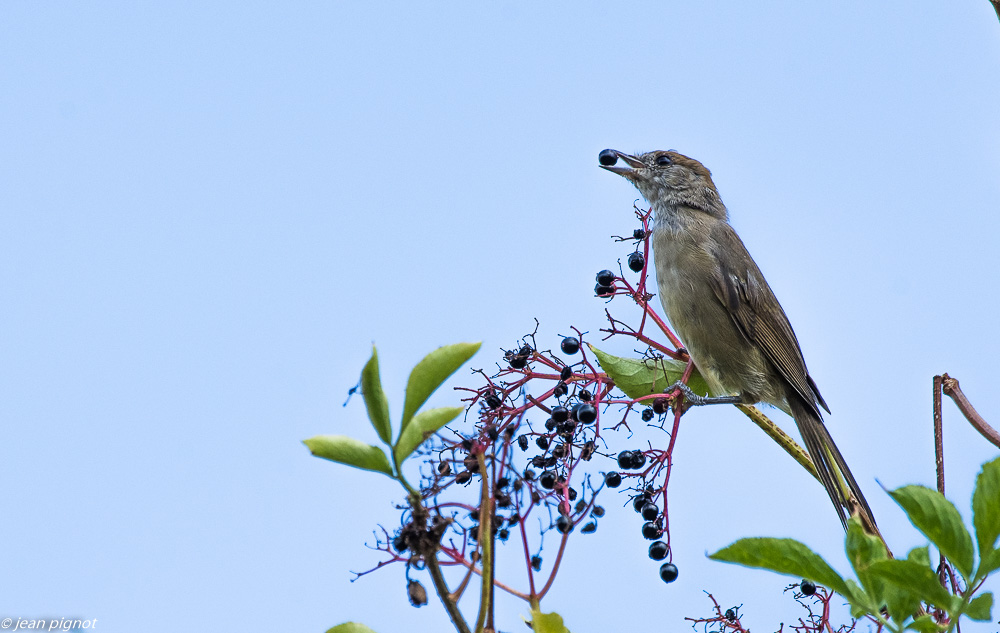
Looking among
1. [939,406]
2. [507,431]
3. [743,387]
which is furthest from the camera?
[743,387]

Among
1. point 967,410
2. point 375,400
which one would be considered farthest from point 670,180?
point 375,400

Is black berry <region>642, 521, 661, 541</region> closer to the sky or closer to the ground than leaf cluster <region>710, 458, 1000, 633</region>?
closer to the sky

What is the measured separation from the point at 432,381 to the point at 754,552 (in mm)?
709

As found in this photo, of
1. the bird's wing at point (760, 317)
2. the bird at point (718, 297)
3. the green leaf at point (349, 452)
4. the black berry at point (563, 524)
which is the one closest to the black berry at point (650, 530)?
the black berry at point (563, 524)

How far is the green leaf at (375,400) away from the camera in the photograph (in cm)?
169

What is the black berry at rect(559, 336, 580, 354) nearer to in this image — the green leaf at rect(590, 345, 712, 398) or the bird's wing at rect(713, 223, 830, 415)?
the green leaf at rect(590, 345, 712, 398)

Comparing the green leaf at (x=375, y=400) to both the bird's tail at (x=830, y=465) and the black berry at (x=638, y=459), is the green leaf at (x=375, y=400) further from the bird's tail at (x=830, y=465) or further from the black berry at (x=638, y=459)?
the bird's tail at (x=830, y=465)

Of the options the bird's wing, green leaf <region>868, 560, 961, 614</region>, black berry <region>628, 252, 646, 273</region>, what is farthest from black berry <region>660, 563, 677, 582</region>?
the bird's wing

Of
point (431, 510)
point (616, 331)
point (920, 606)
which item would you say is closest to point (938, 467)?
point (920, 606)

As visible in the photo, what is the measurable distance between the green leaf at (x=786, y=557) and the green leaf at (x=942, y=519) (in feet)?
0.64

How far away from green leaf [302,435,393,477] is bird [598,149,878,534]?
4.00m

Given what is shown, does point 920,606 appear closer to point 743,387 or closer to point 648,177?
point 743,387

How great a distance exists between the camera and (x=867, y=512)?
14.3 feet

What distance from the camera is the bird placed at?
20.1 ft
